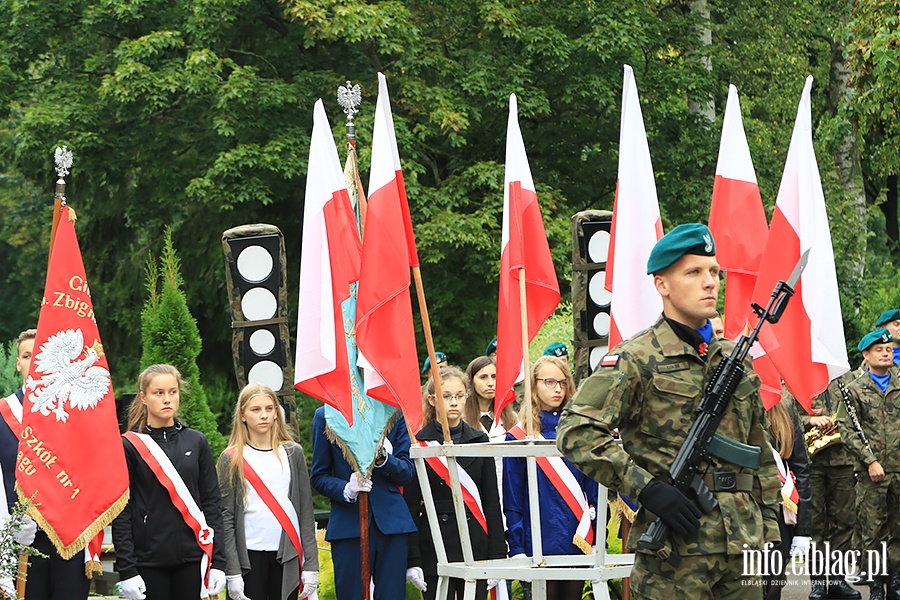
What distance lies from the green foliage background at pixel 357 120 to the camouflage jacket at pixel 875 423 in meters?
6.85

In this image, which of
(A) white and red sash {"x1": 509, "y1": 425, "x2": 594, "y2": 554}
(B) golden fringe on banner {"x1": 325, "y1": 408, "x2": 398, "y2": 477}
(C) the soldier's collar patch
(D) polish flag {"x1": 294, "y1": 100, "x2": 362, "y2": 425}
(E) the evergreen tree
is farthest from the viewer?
(E) the evergreen tree

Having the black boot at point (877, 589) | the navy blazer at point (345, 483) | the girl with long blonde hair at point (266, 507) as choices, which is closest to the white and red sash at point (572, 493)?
the navy blazer at point (345, 483)

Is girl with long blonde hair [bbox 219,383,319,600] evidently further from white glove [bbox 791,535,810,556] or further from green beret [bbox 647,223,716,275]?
green beret [bbox 647,223,716,275]

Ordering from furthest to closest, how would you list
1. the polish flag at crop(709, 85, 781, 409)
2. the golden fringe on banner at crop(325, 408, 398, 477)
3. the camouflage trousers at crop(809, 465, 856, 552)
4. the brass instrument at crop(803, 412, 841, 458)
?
the camouflage trousers at crop(809, 465, 856, 552) < the brass instrument at crop(803, 412, 841, 458) < the polish flag at crop(709, 85, 781, 409) < the golden fringe on banner at crop(325, 408, 398, 477)

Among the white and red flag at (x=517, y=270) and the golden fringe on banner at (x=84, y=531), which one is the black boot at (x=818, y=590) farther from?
the golden fringe on banner at (x=84, y=531)

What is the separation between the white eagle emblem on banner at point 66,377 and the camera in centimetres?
718

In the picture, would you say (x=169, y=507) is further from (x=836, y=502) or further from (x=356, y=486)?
(x=836, y=502)

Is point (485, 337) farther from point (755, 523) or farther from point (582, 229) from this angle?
point (755, 523)

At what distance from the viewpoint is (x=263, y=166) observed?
19.5 metres

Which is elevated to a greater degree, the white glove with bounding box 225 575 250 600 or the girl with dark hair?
the girl with dark hair

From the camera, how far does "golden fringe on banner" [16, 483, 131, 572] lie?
6953 millimetres

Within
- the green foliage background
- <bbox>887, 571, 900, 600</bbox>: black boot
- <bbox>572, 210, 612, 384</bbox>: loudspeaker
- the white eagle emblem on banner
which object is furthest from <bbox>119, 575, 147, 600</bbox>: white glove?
the green foliage background

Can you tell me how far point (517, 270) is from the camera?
807 centimetres

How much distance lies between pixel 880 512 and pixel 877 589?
88 cm
